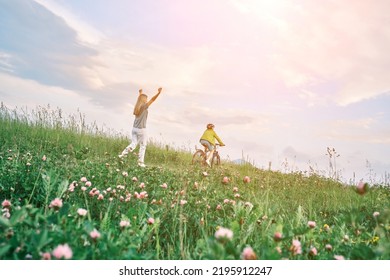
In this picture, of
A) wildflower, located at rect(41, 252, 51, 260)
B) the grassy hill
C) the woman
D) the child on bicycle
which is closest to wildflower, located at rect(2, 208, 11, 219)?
the grassy hill

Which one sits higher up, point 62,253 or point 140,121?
point 140,121

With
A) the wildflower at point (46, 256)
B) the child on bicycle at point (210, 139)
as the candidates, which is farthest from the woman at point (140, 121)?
the wildflower at point (46, 256)

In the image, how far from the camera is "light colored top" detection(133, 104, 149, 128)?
988 centimetres

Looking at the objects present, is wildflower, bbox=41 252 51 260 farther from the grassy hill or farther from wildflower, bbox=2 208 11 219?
wildflower, bbox=2 208 11 219

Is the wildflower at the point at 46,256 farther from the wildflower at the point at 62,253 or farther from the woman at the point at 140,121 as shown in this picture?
the woman at the point at 140,121

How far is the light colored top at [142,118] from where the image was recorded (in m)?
9.88

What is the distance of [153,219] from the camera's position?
2418mm

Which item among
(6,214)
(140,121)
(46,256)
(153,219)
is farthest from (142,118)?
(46,256)

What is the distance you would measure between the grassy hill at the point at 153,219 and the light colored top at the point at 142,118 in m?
4.30

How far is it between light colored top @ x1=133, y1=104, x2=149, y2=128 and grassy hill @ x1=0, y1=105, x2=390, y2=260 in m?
4.30

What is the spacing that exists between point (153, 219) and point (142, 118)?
7.62 meters

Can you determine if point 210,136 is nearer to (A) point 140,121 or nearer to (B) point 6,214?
(A) point 140,121
